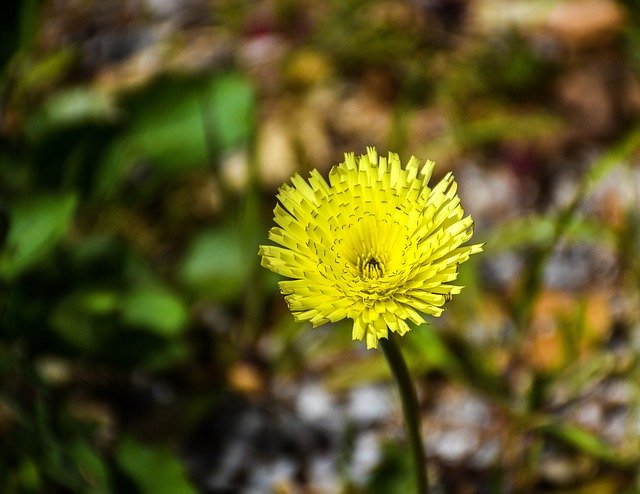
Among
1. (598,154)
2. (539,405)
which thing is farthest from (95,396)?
(598,154)

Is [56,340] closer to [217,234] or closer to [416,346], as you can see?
[217,234]

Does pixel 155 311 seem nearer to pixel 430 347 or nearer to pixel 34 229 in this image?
pixel 34 229

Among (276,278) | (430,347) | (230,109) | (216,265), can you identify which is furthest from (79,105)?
(430,347)

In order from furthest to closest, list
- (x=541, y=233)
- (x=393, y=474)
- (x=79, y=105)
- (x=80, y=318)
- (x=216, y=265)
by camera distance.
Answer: (x=79, y=105)
(x=216, y=265)
(x=541, y=233)
(x=80, y=318)
(x=393, y=474)

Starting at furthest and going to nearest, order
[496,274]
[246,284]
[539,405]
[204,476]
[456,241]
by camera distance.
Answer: [496,274] < [246,284] < [204,476] < [539,405] < [456,241]

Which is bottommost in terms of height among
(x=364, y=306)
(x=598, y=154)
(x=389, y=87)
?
(x=364, y=306)

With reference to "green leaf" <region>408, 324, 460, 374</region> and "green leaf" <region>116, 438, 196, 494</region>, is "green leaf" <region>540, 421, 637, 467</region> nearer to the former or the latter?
"green leaf" <region>408, 324, 460, 374</region>

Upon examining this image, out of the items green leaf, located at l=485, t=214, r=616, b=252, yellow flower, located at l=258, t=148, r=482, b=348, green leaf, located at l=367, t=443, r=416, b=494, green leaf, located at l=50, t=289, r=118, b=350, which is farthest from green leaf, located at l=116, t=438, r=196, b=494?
green leaf, located at l=485, t=214, r=616, b=252
